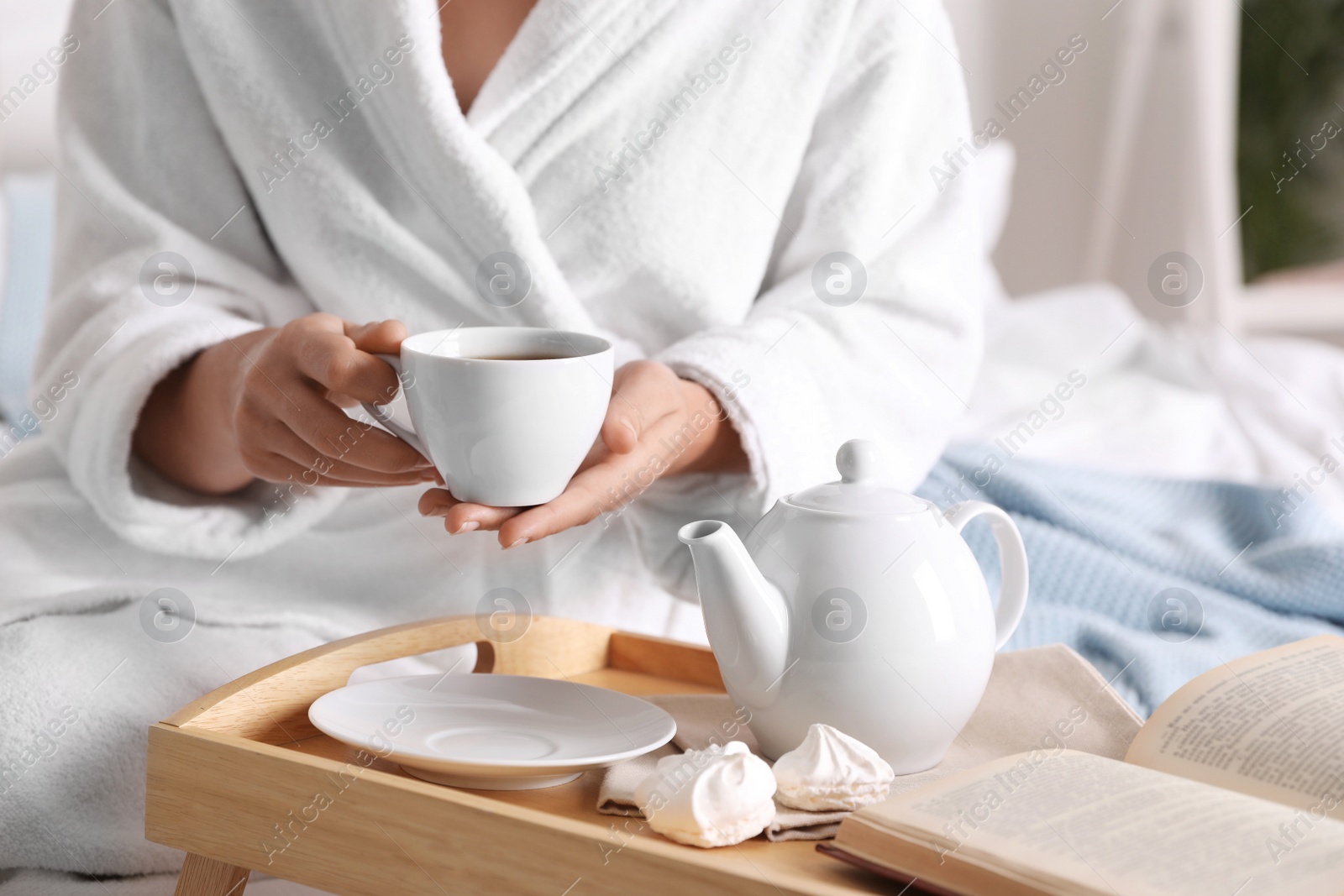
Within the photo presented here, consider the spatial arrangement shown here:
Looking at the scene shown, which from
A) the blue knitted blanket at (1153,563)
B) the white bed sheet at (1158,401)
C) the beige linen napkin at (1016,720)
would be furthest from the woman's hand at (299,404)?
the white bed sheet at (1158,401)

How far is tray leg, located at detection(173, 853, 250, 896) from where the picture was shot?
0.57m

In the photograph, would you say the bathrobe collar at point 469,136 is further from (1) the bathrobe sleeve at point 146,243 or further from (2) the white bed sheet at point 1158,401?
(2) the white bed sheet at point 1158,401

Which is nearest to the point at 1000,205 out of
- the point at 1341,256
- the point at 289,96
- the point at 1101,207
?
the point at 1101,207

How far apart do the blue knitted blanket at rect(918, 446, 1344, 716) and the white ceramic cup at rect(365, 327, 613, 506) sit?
51 centimetres

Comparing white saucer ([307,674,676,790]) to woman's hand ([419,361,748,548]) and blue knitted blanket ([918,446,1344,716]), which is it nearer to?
woman's hand ([419,361,748,548])

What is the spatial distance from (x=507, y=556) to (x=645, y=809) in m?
0.39

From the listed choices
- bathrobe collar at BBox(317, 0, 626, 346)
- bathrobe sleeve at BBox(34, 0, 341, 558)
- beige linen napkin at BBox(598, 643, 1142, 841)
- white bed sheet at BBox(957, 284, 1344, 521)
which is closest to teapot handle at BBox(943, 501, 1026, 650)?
beige linen napkin at BBox(598, 643, 1142, 841)

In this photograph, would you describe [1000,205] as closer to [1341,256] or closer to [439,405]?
[1341,256]

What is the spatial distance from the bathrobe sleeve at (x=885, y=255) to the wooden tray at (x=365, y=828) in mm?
391

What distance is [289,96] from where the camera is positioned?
901 mm

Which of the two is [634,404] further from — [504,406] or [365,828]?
[365,828]

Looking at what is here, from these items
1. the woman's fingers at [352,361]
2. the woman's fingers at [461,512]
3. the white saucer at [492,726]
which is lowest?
the white saucer at [492,726]

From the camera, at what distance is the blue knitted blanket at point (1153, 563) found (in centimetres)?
94

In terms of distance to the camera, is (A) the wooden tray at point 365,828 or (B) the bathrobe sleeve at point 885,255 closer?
(A) the wooden tray at point 365,828
